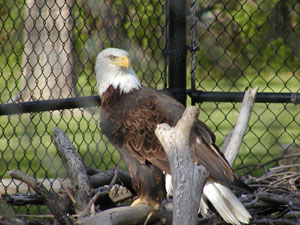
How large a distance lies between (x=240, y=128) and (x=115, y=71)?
1173 mm

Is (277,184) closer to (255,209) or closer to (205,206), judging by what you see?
(255,209)

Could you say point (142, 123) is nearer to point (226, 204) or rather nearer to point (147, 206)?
point (147, 206)

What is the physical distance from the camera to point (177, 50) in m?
3.46

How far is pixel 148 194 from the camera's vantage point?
296 cm

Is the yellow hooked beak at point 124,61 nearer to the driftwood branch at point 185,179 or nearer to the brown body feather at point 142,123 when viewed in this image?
the brown body feather at point 142,123

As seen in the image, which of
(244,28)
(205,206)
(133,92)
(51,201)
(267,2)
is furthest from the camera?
(133,92)

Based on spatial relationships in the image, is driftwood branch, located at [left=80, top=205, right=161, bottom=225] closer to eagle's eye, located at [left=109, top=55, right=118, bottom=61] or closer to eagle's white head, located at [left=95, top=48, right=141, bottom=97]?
eagle's white head, located at [left=95, top=48, right=141, bottom=97]

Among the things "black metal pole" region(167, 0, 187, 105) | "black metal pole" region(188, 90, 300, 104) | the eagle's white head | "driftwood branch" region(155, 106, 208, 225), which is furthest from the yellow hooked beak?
"driftwood branch" region(155, 106, 208, 225)

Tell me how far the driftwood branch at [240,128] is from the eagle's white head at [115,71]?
35.8 inches

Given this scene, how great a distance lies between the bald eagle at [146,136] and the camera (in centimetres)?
255

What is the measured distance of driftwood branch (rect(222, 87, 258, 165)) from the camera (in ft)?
8.14

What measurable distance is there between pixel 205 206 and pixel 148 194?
1.37 feet

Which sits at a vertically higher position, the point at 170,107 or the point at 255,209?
the point at 170,107

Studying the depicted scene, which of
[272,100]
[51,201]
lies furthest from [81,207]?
[272,100]
